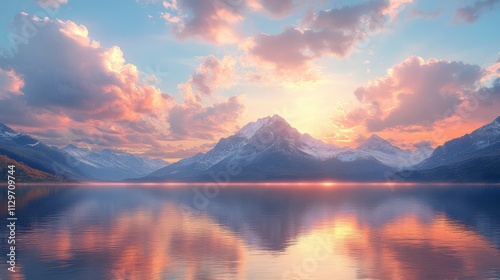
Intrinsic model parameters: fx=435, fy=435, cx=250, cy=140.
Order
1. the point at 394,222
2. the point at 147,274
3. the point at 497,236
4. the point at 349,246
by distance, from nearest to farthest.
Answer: the point at 147,274 < the point at 349,246 < the point at 497,236 < the point at 394,222

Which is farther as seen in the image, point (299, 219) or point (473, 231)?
point (299, 219)

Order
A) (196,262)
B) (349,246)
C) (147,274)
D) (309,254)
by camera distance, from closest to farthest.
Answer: (147,274), (196,262), (309,254), (349,246)

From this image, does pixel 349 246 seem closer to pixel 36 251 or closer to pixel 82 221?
pixel 36 251

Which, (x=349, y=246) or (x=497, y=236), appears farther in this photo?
(x=497, y=236)

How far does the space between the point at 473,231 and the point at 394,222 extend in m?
19.6

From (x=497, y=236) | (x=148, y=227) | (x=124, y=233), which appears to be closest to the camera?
(x=497, y=236)

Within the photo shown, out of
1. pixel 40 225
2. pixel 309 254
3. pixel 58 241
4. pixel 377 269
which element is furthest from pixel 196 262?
pixel 40 225

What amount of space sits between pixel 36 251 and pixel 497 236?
76665 mm

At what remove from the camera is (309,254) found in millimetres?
62125

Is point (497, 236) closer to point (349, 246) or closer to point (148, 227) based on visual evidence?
point (349, 246)

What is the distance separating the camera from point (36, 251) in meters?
62.3

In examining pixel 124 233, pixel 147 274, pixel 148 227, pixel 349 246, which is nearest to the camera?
pixel 147 274

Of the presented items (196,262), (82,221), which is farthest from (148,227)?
(196,262)

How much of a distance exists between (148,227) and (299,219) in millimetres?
37169
